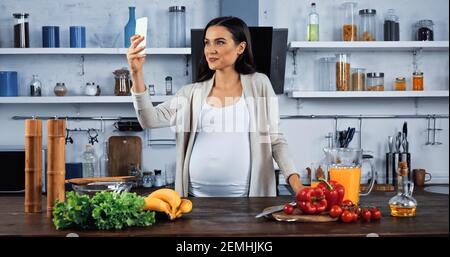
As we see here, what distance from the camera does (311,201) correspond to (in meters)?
1.77

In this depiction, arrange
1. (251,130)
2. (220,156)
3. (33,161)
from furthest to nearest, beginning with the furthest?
(251,130), (220,156), (33,161)

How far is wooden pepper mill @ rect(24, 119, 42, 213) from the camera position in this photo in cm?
188

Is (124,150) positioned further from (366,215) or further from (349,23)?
(366,215)

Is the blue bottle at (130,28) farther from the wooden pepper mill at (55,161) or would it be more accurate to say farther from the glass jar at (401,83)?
the wooden pepper mill at (55,161)

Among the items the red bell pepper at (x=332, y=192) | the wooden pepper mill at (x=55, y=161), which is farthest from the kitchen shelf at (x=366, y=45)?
the wooden pepper mill at (x=55, y=161)

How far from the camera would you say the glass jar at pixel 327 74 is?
400 centimetres

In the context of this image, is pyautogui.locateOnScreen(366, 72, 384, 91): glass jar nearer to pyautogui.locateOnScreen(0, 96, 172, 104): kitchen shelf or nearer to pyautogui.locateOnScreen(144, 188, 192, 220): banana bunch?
pyautogui.locateOnScreen(0, 96, 172, 104): kitchen shelf

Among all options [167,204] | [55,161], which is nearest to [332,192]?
[167,204]

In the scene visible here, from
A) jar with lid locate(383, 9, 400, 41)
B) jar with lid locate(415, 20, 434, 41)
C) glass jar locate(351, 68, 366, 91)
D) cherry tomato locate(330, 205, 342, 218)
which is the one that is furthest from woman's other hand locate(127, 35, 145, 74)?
jar with lid locate(415, 20, 434, 41)

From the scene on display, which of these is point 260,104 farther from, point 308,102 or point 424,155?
point 424,155

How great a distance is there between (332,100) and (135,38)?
243cm

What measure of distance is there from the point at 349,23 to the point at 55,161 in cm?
262
